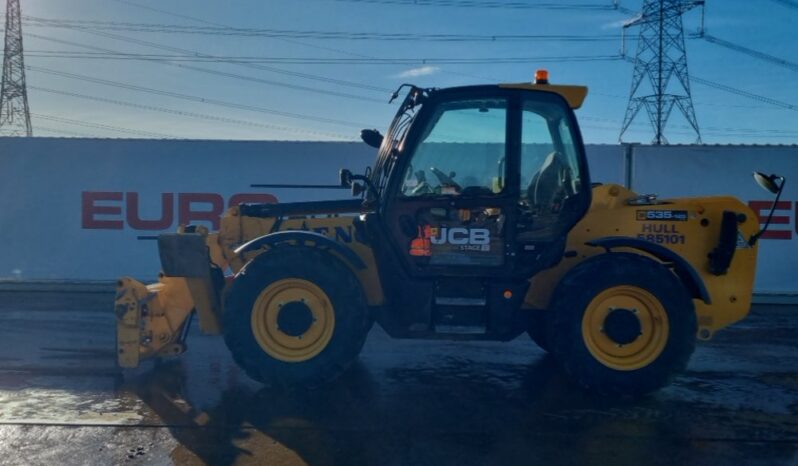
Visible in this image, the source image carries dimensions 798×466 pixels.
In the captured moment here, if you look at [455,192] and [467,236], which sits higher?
[455,192]

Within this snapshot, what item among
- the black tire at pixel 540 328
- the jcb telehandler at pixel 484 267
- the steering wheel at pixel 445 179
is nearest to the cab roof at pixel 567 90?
the jcb telehandler at pixel 484 267

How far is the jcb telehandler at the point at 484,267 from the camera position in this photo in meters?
6.08

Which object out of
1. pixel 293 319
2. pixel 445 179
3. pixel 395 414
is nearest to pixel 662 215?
pixel 445 179

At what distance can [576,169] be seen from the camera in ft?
21.0

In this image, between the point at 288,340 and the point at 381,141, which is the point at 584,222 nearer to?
the point at 381,141

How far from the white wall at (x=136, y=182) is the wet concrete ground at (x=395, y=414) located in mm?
5164

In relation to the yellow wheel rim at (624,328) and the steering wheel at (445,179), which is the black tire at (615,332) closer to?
the yellow wheel rim at (624,328)

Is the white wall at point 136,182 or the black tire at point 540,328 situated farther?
the white wall at point 136,182

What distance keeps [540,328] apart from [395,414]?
6.87 ft

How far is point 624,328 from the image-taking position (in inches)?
240

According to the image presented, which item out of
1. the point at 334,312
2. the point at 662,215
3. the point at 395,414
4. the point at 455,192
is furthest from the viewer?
the point at 662,215

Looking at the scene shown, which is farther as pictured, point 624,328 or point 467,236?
point 467,236

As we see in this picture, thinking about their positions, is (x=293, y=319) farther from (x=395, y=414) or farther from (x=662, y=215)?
(x=662, y=215)

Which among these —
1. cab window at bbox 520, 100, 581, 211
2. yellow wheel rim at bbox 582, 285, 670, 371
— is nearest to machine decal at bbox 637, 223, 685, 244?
yellow wheel rim at bbox 582, 285, 670, 371
